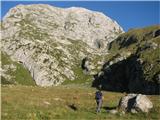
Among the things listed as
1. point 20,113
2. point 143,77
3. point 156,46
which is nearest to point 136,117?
point 20,113

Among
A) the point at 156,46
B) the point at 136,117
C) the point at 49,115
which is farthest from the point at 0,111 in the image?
the point at 156,46

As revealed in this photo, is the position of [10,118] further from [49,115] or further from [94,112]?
[94,112]

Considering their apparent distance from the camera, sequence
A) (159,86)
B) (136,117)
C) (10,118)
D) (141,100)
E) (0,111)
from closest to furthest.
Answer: (10,118) → (0,111) → (136,117) → (141,100) → (159,86)

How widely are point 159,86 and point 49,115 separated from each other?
5250 inches

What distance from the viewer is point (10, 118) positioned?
30156 millimetres

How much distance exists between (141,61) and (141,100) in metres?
155

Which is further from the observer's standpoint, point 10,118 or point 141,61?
point 141,61

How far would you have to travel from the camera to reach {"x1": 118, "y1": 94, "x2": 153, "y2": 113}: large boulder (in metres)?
39.7

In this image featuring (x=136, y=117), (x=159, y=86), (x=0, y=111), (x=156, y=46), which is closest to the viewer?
(x=0, y=111)

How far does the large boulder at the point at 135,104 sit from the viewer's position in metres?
39.7

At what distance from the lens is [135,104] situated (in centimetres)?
3994

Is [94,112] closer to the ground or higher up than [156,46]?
closer to the ground

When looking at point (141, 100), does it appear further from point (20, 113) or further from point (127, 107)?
point (20, 113)

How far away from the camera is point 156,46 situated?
198m
